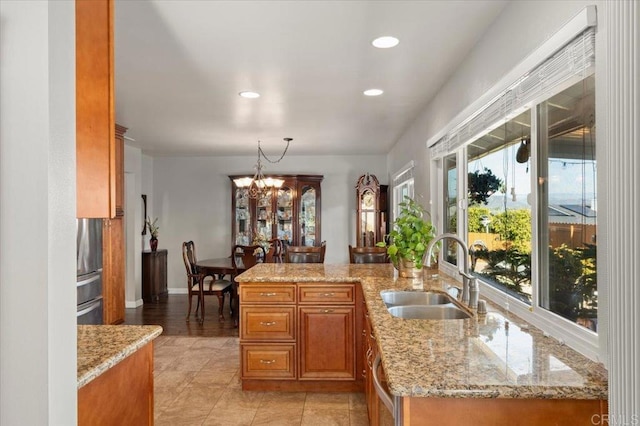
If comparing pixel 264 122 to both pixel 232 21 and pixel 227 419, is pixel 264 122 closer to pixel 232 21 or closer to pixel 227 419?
pixel 232 21

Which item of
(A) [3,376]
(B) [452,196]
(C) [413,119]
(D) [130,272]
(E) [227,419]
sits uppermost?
(C) [413,119]

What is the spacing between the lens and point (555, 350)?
1602mm

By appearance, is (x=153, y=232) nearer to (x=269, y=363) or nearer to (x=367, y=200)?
(x=367, y=200)

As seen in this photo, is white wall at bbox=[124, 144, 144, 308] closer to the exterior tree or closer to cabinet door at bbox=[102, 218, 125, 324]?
cabinet door at bbox=[102, 218, 125, 324]

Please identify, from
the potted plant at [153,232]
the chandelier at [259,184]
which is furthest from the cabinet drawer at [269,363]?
the potted plant at [153,232]

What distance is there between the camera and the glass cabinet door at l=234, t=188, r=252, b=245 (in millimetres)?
7357

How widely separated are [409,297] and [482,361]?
1.34 m

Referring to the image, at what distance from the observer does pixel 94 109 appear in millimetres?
1349

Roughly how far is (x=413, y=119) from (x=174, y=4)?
3.13 meters

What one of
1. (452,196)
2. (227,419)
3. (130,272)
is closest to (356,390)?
(227,419)

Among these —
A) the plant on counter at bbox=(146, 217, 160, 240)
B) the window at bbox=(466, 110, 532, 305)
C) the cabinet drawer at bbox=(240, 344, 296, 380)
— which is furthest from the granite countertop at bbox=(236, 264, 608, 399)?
the plant on counter at bbox=(146, 217, 160, 240)

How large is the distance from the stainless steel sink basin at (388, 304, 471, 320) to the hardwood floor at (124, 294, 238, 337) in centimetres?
292

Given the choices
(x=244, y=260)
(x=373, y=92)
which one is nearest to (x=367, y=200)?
(x=244, y=260)

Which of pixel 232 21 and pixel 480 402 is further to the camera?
pixel 232 21
